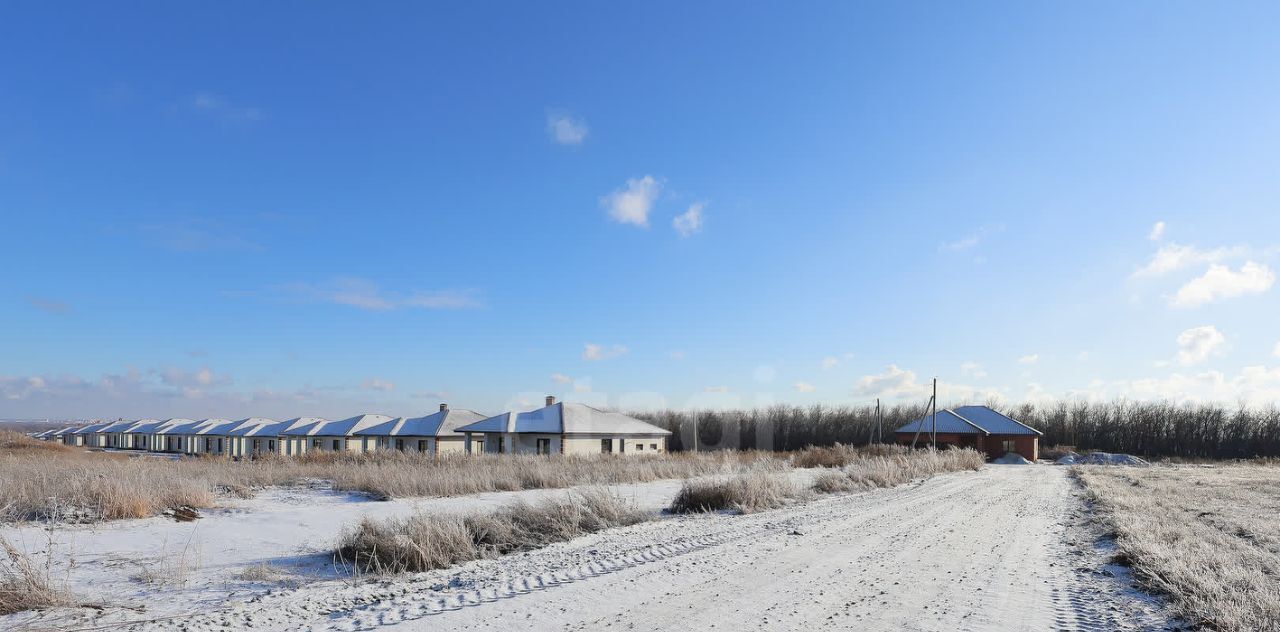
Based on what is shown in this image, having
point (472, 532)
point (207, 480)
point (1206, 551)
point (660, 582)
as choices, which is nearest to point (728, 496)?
point (472, 532)

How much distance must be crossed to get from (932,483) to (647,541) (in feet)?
52.6

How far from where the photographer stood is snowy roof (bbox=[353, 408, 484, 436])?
1780 inches

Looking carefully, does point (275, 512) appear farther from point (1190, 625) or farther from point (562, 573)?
point (1190, 625)

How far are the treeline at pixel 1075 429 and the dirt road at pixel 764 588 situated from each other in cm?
4121

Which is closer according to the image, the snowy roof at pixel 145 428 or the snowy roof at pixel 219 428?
the snowy roof at pixel 219 428

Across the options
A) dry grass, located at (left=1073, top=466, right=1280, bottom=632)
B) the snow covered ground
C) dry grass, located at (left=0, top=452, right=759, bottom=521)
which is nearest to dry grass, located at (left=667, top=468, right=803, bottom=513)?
the snow covered ground

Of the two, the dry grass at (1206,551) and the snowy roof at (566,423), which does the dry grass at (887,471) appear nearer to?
the dry grass at (1206,551)

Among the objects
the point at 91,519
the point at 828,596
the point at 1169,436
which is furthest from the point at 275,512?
the point at 1169,436

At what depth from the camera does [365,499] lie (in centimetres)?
1471

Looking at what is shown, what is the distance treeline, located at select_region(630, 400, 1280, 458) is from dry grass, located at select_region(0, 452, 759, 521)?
102ft

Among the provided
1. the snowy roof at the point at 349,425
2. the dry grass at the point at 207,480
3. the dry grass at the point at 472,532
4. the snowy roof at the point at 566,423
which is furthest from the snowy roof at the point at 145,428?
the dry grass at the point at 472,532

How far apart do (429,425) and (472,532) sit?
39.5 m

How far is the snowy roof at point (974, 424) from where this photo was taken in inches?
1953

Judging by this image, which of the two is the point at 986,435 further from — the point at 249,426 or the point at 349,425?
the point at 249,426
